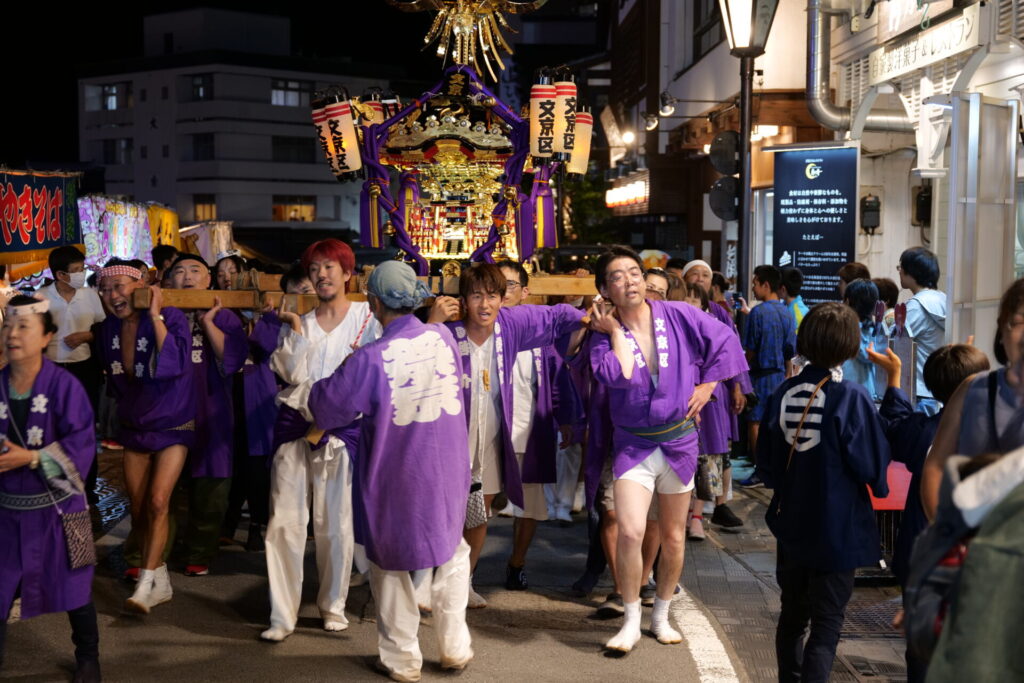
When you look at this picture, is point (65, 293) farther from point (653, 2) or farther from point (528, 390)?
point (653, 2)

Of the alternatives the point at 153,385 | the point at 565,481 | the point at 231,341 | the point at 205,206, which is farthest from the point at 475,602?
the point at 205,206

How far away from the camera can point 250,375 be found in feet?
23.9

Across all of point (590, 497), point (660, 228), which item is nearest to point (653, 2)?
point (660, 228)

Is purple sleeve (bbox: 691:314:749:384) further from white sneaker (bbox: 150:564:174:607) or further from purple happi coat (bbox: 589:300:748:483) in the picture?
white sneaker (bbox: 150:564:174:607)

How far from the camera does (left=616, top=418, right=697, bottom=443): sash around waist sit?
5730mm

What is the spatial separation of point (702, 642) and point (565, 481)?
10.4 ft

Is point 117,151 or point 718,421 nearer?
point 718,421

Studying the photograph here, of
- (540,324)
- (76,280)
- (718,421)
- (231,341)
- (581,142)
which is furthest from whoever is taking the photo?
(581,142)

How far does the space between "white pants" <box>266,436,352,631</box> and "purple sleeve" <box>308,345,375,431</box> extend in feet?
2.87

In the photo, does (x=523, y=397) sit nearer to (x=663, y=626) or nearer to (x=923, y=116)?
(x=663, y=626)

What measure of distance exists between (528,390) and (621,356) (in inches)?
53.4

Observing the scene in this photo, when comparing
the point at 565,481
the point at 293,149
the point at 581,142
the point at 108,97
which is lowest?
the point at 565,481

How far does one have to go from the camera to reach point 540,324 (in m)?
6.39

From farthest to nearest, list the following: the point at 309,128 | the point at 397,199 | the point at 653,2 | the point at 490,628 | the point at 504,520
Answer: the point at 309,128 → the point at 653,2 → the point at 397,199 → the point at 504,520 → the point at 490,628
